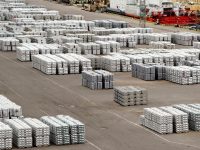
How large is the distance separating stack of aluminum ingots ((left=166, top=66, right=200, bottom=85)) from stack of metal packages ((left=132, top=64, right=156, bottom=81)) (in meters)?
1.39

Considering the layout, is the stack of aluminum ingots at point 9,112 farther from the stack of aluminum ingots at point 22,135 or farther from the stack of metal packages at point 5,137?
the stack of metal packages at point 5,137

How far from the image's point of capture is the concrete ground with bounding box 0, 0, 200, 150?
123 ft

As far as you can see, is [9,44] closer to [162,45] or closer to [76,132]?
[162,45]

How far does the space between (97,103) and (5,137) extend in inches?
475

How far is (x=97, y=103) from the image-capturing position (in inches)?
1842

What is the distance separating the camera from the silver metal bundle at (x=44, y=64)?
5747 centimetres

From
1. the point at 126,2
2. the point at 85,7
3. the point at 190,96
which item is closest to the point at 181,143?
the point at 190,96

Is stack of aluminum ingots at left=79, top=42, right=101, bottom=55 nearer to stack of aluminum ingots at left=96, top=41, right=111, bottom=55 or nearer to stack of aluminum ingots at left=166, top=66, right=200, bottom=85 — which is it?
stack of aluminum ingots at left=96, top=41, right=111, bottom=55

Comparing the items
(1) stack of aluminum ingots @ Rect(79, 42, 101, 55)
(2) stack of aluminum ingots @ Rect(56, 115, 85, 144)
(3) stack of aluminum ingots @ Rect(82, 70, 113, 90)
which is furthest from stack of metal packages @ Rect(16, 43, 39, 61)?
(2) stack of aluminum ingots @ Rect(56, 115, 85, 144)

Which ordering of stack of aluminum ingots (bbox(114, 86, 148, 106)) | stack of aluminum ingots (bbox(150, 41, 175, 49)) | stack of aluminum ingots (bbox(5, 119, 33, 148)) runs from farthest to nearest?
stack of aluminum ingots (bbox(150, 41, 175, 49)) → stack of aluminum ingots (bbox(114, 86, 148, 106)) → stack of aluminum ingots (bbox(5, 119, 33, 148))

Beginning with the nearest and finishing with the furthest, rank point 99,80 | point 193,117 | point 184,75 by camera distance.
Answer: point 193,117, point 99,80, point 184,75

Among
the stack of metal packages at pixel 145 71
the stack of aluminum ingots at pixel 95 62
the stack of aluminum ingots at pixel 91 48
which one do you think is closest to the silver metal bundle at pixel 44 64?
the stack of aluminum ingots at pixel 95 62

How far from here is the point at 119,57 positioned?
6053 cm

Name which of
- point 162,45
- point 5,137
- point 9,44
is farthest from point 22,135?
point 162,45
